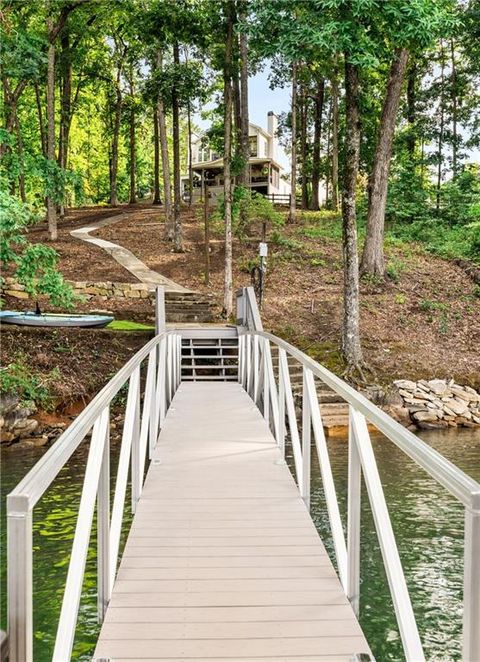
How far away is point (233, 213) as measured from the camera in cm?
1838

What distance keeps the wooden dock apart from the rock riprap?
681 cm

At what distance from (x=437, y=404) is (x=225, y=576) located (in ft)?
30.9

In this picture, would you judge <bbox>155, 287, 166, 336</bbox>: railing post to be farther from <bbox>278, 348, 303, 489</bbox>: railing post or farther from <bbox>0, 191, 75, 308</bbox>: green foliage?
<bbox>278, 348, 303, 489</bbox>: railing post

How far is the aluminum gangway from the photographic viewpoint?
173cm

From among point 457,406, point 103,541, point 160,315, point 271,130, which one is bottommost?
point 457,406

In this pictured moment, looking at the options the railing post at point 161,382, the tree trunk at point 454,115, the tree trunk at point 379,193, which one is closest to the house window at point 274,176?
the tree trunk at point 454,115

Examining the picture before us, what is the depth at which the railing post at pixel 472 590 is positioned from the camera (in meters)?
1.58

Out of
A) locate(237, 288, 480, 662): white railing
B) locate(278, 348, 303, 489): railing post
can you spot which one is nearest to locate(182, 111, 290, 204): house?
locate(278, 348, 303, 489): railing post

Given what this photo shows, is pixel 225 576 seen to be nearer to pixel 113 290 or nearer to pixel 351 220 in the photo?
pixel 351 220

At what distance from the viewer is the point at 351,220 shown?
40.7 ft

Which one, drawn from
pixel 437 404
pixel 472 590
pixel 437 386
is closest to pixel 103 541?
pixel 472 590

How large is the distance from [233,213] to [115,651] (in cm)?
1641

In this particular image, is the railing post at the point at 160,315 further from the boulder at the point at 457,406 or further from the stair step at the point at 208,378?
the boulder at the point at 457,406

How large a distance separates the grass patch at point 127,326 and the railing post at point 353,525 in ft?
34.3
